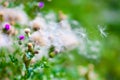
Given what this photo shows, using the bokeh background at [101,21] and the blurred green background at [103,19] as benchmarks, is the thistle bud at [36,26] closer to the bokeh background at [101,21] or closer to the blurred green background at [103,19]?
the bokeh background at [101,21]

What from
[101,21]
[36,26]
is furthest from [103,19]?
[36,26]

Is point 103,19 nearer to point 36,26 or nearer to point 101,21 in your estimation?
point 101,21

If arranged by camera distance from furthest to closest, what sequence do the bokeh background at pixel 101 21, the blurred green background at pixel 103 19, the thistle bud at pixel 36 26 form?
1. the blurred green background at pixel 103 19
2. the bokeh background at pixel 101 21
3. the thistle bud at pixel 36 26

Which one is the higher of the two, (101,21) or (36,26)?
(101,21)

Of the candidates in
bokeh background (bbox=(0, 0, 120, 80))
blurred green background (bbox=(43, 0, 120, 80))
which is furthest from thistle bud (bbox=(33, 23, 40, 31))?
blurred green background (bbox=(43, 0, 120, 80))

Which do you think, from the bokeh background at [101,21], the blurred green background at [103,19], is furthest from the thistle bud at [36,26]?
the blurred green background at [103,19]

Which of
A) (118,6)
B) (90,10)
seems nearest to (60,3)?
(90,10)

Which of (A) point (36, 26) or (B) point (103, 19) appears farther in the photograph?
(B) point (103, 19)

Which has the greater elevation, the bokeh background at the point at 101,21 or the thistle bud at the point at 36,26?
the bokeh background at the point at 101,21

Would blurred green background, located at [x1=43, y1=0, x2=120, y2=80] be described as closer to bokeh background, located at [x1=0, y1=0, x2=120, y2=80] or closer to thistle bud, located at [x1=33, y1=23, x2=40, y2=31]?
bokeh background, located at [x1=0, y1=0, x2=120, y2=80]
